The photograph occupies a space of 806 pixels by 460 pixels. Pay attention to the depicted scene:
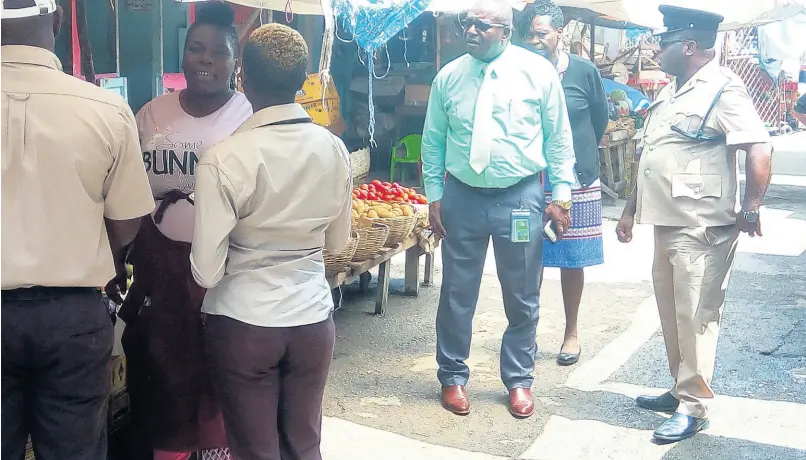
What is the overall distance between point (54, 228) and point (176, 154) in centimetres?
81

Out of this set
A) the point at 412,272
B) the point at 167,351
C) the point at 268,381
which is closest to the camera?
the point at 268,381

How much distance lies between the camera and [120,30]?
21.4 feet

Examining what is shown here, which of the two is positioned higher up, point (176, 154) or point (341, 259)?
point (176, 154)

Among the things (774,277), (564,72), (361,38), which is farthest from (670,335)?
(774,277)

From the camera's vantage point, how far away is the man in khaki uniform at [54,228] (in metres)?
2.37

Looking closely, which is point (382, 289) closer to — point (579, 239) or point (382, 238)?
point (382, 238)

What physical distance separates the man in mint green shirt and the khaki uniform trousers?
2.08 feet

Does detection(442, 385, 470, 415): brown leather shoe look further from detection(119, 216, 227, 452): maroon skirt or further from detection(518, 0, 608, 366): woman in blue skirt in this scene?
detection(119, 216, 227, 452): maroon skirt

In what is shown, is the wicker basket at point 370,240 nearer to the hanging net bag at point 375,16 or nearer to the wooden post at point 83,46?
the hanging net bag at point 375,16

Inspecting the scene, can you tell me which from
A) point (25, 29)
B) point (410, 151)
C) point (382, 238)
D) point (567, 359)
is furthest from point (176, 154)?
point (410, 151)

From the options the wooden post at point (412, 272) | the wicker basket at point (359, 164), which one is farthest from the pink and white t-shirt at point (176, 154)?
the wicker basket at point (359, 164)

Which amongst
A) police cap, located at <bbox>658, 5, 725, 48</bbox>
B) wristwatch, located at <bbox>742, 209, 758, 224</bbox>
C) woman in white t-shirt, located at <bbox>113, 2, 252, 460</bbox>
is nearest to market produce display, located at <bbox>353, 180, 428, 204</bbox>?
police cap, located at <bbox>658, 5, 725, 48</bbox>

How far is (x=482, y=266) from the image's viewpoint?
15.2 feet

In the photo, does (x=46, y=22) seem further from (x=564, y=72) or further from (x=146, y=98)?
(x=146, y=98)
